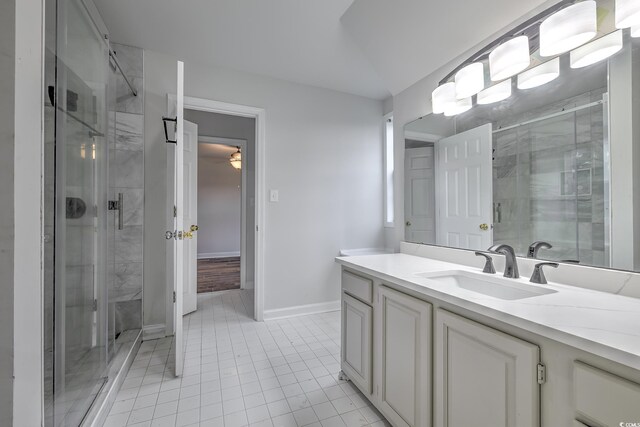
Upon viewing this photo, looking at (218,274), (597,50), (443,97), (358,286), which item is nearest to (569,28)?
(597,50)

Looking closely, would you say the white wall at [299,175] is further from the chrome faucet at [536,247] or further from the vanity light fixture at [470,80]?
the chrome faucet at [536,247]

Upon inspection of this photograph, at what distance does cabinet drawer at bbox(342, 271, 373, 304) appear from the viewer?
1.44 metres

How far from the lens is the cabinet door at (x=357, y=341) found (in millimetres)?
1452

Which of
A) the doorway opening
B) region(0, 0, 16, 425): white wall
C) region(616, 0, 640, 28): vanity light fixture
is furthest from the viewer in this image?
the doorway opening

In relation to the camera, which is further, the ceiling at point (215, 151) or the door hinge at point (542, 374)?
the ceiling at point (215, 151)

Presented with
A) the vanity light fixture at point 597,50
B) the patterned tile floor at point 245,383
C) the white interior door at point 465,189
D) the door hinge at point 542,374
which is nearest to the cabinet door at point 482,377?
the door hinge at point 542,374

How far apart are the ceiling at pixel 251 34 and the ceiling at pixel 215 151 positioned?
322 cm

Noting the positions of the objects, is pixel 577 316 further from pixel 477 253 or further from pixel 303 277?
pixel 303 277

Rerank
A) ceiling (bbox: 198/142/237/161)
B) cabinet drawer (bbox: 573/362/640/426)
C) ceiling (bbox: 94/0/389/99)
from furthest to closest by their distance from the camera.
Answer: ceiling (bbox: 198/142/237/161) < ceiling (bbox: 94/0/389/99) < cabinet drawer (bbox: 573/362/640/426)

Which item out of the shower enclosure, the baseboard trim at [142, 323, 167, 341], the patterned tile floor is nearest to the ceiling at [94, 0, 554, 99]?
the shower enclosure

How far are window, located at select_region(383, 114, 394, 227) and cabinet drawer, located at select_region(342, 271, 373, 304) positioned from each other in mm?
1720

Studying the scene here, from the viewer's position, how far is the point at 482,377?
2.84 feet

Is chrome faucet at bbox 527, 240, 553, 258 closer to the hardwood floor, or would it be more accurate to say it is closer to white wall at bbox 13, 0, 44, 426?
white wall at bbox 13, 0, 44, 426

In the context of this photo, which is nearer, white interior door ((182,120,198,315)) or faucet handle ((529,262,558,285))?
faucet handle ((529,262,558,285))
